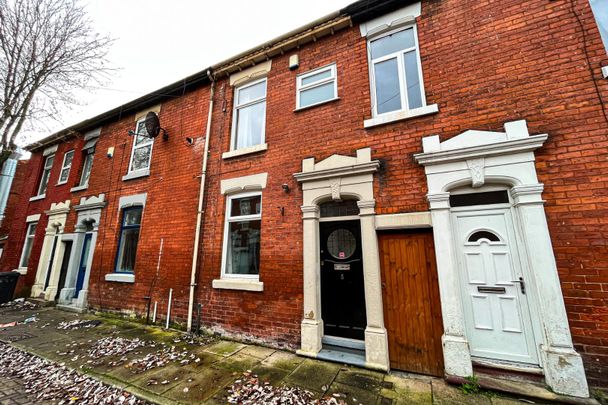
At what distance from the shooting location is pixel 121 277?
22.5 feet

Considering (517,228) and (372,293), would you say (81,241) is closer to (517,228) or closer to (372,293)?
(372,293)

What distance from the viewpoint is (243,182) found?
5.61 metres

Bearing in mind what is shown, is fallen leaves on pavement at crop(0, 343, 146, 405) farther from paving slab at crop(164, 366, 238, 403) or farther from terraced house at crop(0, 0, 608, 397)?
terraced house at crop(0, 0, 608, 397)

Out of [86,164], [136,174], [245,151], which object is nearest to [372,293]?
[245,151]

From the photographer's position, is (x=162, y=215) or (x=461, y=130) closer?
(x=461, y=130)

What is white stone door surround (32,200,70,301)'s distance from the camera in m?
8.64

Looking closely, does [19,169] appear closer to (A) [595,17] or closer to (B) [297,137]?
(B) [297,137]

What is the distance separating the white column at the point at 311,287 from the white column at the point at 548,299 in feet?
10.1

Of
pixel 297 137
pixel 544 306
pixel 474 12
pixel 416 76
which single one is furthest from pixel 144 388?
pixel 474 12

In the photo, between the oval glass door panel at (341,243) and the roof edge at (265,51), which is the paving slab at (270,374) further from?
the roof edge at (265,51)

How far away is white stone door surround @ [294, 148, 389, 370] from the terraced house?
0.03 metres

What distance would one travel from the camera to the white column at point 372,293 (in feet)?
12.2

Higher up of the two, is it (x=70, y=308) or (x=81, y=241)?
(x=81, y=241)

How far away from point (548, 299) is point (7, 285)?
50.8 ft
